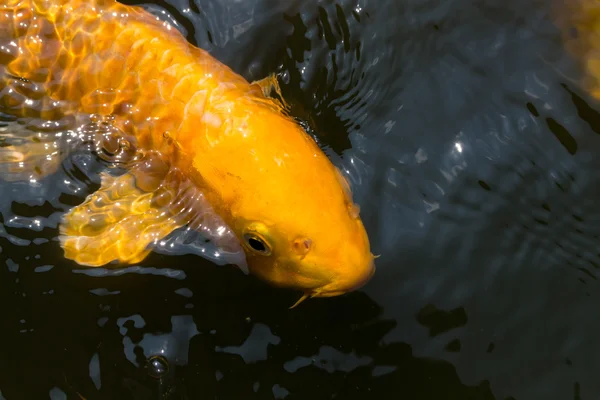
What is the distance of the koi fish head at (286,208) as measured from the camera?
265 cm

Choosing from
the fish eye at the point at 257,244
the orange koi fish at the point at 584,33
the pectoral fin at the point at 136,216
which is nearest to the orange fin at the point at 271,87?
the pectoral fin at the point at 136,216

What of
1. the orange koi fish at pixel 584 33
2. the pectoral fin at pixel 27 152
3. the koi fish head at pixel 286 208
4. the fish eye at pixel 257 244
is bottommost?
the pectoral fin at pixel 27 152

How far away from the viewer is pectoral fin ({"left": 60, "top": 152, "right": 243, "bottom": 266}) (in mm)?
3125

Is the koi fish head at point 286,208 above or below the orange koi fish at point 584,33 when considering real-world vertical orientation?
below

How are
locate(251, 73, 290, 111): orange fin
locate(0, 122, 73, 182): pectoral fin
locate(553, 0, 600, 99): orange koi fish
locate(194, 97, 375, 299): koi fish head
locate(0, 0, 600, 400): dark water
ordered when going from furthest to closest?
locate(553, 0, 600, 99): orange koi fish
locate(251, 73, 290, 111): orange fin
locate(0, 122, 73, 182): pectoral fin
locate(0, 0, 600, 400): dark water
locate(194, 97, 375, 299): koi fish head

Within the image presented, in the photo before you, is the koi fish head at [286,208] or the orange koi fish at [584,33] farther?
the orange koi fish at [584,33]

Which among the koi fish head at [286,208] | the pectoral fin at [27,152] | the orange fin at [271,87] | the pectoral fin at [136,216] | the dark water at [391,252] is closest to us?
the koi fish head at [286,208]

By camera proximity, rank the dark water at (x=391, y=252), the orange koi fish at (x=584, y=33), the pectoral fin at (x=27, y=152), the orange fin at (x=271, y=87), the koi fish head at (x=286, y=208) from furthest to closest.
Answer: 1. the orange koi fish at (x=584, y=33)
2. the orange fin at (x=271, y=87)
3. the pectoral fin at (x=27, y=152)
4. the dark water at (x=391, y=252)
5. the koi fish head at (x=286, y=208)

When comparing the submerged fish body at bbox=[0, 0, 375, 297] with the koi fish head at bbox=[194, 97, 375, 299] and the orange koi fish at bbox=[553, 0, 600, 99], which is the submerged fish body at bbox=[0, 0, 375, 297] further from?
the orange koi fish at bbox=[553, 0, 600, 99]

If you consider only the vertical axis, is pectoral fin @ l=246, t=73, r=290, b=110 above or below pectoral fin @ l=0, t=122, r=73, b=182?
above

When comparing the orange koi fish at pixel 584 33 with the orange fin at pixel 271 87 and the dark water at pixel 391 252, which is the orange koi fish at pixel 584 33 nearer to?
the dark water at pixel 391 252

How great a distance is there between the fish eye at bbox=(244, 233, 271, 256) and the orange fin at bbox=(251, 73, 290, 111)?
3.08ft

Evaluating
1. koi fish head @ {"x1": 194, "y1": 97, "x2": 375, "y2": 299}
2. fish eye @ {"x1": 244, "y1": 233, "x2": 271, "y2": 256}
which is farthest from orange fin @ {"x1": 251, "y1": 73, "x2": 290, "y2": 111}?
fish eye @ {"x1": 244, "y1": 233, "x2": 271, "y2": 256}

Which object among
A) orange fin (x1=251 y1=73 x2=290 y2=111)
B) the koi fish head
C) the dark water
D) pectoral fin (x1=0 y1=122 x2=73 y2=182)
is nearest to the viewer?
the koi fish head
